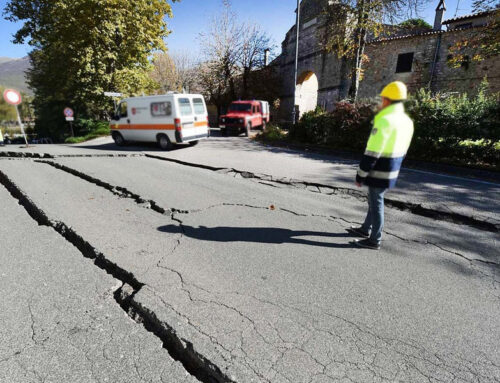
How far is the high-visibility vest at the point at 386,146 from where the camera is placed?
3020 millimetres

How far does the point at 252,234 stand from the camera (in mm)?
3785

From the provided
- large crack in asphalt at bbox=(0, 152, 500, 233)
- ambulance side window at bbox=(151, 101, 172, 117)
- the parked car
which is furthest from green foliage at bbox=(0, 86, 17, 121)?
ambulance side window at bbox=(151, 101, 172, 117)

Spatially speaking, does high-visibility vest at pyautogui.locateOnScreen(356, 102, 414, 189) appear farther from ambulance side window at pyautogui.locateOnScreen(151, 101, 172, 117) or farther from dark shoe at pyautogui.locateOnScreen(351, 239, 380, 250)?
ambulance side window at pyautogui.locateOnScreen(151, 101, 172, 117)

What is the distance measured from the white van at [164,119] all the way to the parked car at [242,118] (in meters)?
5.29

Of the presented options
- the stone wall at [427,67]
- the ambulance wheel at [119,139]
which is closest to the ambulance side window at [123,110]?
the ambulance wheel at [119,139]

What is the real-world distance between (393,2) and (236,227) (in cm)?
1470

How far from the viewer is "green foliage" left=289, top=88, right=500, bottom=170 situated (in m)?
7.52

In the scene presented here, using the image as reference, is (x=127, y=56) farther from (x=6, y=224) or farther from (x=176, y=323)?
(x=176, y=323)

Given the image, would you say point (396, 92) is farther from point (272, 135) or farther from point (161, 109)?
point (272, 135)

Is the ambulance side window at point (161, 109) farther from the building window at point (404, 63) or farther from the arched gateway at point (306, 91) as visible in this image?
the arched gateway at point (306, 91)

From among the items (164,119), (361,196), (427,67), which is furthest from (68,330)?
(427,67)

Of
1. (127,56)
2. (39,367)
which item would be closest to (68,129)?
(127,56)

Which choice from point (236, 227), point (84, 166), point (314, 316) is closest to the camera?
point (314, 316)

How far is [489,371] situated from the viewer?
1831 mm
